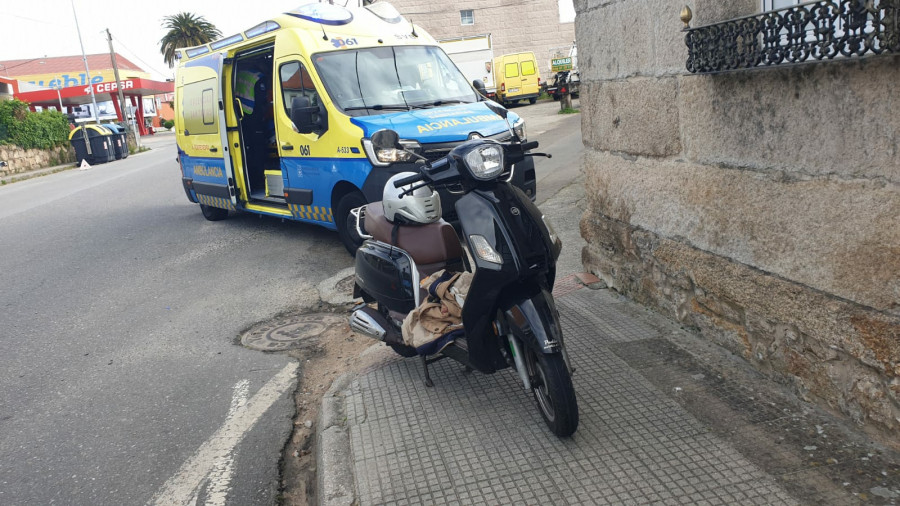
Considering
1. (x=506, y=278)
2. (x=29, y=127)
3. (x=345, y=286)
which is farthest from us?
(x=29, y=127)

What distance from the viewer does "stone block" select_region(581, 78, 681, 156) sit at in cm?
442

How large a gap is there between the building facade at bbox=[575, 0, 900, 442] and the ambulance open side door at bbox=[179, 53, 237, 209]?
6.00 meters

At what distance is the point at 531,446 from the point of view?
347cm

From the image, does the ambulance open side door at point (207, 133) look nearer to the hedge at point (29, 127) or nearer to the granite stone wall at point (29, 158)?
the granite stone wall at point (29, 158)

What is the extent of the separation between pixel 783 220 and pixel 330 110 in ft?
16.7

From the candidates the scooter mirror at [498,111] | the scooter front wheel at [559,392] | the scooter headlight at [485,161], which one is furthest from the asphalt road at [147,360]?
the scooter mirror at [498,111]

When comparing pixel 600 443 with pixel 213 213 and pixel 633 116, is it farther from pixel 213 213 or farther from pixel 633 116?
pixel 213 213

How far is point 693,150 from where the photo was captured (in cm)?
421

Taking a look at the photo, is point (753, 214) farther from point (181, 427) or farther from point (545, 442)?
point (181, 427)

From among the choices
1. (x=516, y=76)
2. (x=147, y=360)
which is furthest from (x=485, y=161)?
(x=516, y=76)

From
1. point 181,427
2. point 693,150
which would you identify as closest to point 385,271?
point 181,427

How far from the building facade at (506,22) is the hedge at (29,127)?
21221 mm

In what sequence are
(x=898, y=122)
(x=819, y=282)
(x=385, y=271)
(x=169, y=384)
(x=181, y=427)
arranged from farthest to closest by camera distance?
(x=169, y=384), (x=385, y=271), (x=181, y=427), (x=819, y=282), (x=898, y=122)

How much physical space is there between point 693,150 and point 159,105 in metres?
86.9
